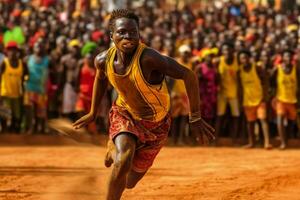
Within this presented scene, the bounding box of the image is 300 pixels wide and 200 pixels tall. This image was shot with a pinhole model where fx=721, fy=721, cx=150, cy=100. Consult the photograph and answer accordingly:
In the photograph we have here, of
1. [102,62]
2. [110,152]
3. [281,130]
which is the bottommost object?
[281,130]

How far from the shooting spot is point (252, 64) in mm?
13375

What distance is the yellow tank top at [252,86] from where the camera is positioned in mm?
13361

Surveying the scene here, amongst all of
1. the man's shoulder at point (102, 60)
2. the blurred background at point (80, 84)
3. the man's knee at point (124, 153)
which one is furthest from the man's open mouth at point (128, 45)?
the blurred background at point (80, 84)

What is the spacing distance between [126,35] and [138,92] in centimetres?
49

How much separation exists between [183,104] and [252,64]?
1.49 metres

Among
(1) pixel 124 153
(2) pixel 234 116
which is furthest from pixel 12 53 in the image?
(1) pixel 124 153

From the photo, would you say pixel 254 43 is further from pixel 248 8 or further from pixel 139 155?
pixel 139 155

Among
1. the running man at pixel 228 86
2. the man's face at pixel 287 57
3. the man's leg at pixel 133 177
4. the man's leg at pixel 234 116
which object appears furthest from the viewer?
the man's leg at pixel 234 116

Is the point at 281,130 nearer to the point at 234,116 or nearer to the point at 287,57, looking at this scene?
the point at 234,116

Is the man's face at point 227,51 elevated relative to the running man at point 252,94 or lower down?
elevated

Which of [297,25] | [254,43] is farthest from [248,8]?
[254,43]

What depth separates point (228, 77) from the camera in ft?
44.5

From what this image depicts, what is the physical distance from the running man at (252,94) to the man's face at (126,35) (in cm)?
757

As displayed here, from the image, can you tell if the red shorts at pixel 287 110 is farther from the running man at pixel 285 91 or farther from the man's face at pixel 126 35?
the man's face at pixel 126 35
